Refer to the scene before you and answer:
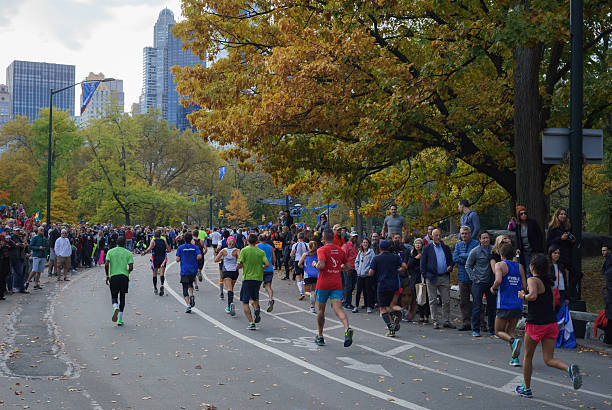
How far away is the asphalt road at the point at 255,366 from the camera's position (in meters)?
7.36

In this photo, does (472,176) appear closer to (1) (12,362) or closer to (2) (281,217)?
(2) (281,217)

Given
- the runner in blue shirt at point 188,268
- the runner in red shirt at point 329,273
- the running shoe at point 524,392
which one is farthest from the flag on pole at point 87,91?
the running shoe at point 524,392

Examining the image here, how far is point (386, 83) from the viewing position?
1550cm

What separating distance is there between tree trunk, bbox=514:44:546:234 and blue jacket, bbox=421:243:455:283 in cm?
242

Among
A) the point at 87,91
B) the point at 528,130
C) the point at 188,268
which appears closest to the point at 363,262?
the point at 188,268

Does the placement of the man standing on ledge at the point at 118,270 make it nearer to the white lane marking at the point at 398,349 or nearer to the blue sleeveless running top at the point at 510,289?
the white lane marking at the point at 398,349

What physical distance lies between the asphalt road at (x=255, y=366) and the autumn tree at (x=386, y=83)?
5.19m

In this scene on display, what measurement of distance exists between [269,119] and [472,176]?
8.89 meters

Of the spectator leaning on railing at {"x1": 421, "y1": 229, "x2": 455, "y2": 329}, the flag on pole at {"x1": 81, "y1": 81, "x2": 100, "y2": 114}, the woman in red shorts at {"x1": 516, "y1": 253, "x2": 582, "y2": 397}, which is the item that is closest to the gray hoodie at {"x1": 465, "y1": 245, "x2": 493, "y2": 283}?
the spectator leaning on railing at {"x1": 421, "y1": 229, "x2": 455, "y2": 329}

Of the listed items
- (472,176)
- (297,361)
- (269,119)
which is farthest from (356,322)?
(472,176)

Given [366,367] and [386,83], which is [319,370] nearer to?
[366,367]

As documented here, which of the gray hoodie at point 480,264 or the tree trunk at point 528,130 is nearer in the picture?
the gray hoodie at point 480,264

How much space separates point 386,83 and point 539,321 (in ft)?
29.3

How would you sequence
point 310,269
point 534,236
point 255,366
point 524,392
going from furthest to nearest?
point 310,269 < point 534,236 < point 255,366 < point 524,392
